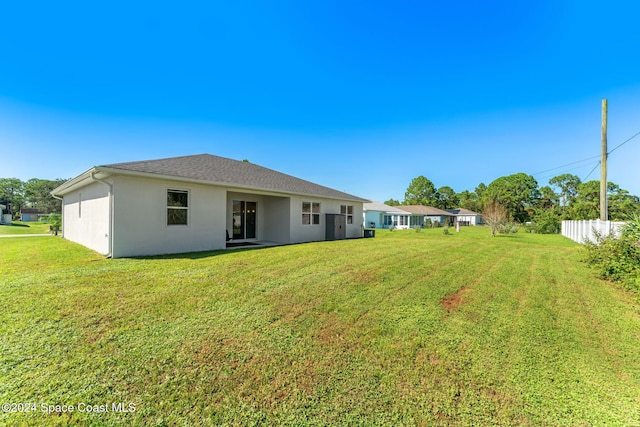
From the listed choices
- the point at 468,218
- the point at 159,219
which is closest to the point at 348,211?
the point at 159,219

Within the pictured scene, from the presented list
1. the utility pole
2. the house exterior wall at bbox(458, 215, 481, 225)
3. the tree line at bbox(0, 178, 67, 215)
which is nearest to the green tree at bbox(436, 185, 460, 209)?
the house exterior wall at bbox(458, 215, 481, 225)

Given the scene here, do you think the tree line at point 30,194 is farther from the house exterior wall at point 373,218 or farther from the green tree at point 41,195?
the house exterior wall at point 373,218

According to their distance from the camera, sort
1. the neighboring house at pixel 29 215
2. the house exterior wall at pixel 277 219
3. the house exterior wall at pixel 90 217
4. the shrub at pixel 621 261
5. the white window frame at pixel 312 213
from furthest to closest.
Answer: the neighboring house at pixel 29 215, the white window frame at pixel 312 213, the house exterior wall at pixel 277 219, the house exterior wall at pixel 90 217, the shrub at pixel 621 261

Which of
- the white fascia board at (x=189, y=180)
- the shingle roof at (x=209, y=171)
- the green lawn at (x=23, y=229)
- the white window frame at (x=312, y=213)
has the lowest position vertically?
the green lawn at (x=23, y=229)

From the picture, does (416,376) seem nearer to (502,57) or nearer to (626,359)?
(626,359)

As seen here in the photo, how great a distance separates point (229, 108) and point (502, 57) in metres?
15.8

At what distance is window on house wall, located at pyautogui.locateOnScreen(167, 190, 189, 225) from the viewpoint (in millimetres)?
8656

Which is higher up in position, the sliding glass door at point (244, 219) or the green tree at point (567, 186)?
the green tree at point (567, 186)

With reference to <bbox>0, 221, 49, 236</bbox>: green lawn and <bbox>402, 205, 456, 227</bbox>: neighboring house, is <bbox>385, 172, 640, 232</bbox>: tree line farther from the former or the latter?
<bbox>0, 221, 49, 236</bbox>: green lawn

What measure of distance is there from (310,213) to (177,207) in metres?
6.85

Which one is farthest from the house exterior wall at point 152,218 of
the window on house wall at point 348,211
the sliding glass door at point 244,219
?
the window on house wall at point 348,211

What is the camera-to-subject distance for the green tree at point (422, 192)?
58.3 m

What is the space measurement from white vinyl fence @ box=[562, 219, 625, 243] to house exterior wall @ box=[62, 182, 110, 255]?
1730 cm

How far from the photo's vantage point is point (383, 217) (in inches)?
1341
